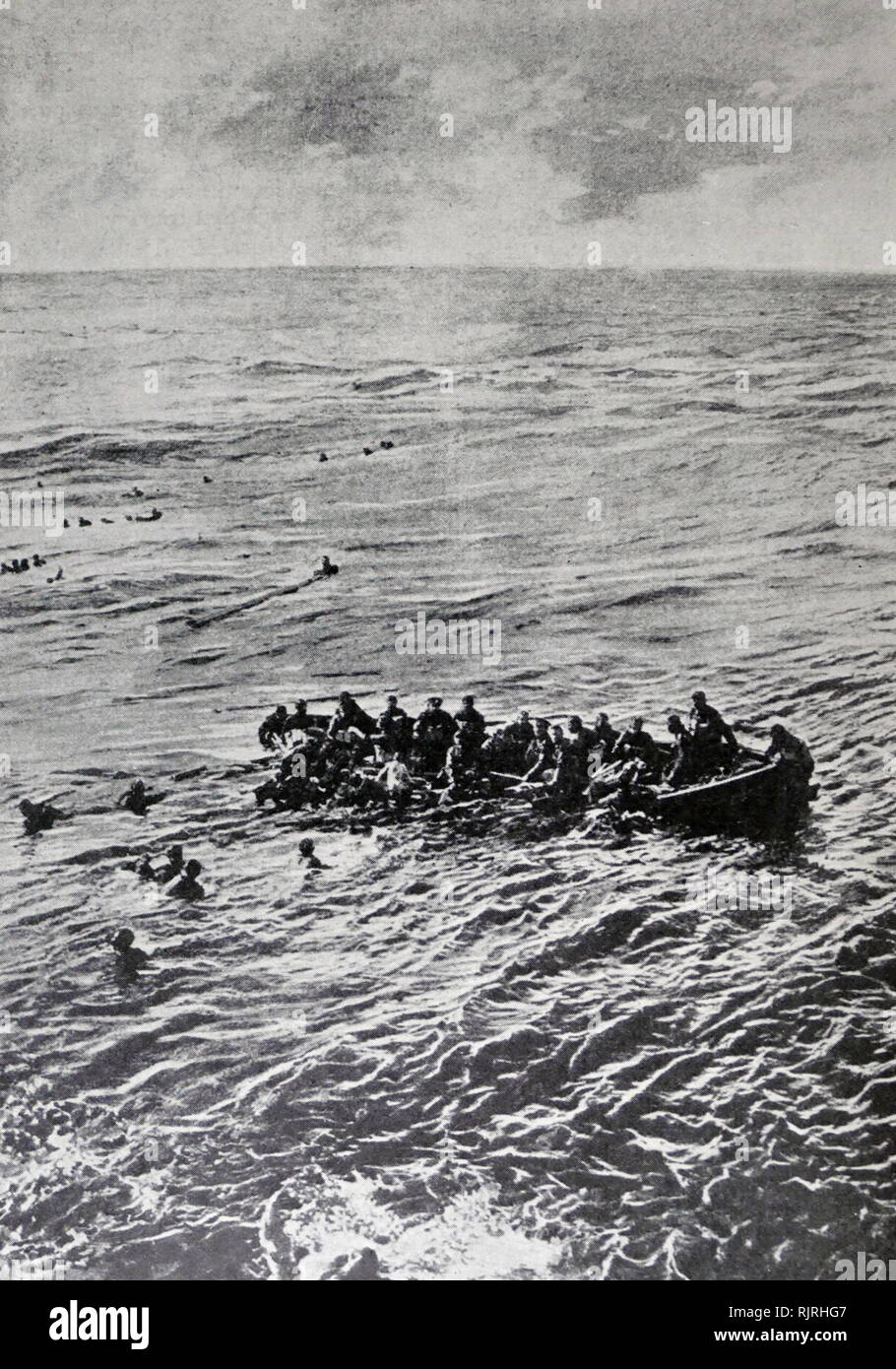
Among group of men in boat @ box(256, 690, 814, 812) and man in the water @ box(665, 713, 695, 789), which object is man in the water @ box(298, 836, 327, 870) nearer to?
group of men in boat @ box(256, 690, 814, 812)

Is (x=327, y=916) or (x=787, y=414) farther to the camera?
(x=787, y=414)

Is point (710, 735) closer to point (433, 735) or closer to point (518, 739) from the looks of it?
point (518, 739)

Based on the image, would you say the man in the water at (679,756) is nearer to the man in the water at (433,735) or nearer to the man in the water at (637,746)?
the man in the water at (637,746)

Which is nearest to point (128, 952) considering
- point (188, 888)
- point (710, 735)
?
point (188, 888)

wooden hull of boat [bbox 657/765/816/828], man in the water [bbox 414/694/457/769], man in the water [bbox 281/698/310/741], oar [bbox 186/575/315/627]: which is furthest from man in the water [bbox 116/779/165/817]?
wooden hull of boat [bbox 657/765/816/828]

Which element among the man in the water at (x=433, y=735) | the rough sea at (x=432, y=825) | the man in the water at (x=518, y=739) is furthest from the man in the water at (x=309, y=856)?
the man in the water at (x=518, y=739)

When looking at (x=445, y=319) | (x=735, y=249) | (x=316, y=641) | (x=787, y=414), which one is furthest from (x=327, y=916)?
(x=735, y=249)
